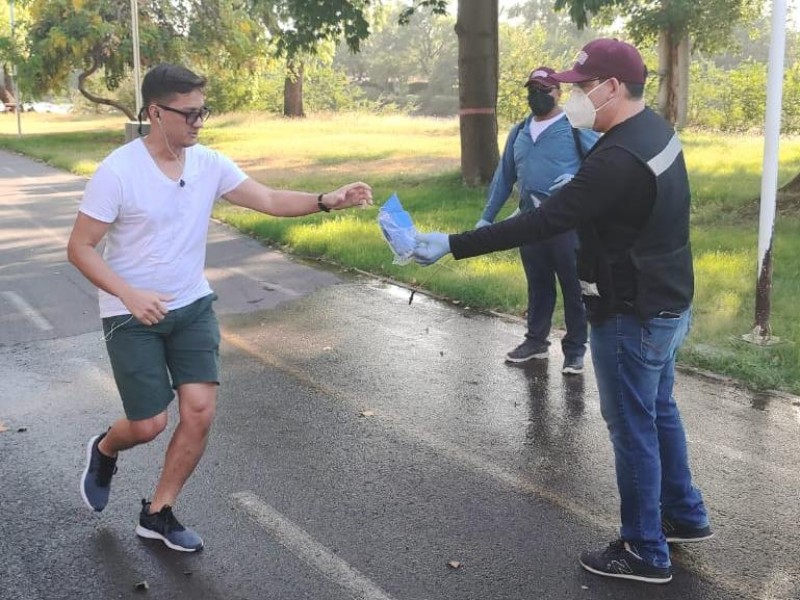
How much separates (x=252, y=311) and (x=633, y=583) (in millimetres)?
5778

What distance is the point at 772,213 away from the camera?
23.3 feet

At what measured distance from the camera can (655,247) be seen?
3.50m

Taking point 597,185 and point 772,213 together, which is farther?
point 772,213

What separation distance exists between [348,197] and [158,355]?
3.59ft

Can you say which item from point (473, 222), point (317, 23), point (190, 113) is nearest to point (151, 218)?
point (190, 113)

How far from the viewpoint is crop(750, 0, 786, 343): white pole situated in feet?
22.6

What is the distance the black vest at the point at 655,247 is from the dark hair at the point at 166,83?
5.54 feet

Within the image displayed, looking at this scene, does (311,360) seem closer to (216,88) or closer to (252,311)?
(252,311)

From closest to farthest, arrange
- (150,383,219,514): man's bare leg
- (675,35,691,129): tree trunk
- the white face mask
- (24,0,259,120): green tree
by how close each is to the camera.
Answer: the white face mask, (150,383,219,514): man's bare leg, (24,0,259,120): green tree, (675,35,691,129): tree trunk

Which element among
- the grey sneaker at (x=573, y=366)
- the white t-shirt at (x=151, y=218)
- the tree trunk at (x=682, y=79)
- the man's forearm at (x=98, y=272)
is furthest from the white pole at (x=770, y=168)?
the tree trunk at (x=682, y=79)

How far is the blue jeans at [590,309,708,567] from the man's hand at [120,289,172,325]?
68.0 inches

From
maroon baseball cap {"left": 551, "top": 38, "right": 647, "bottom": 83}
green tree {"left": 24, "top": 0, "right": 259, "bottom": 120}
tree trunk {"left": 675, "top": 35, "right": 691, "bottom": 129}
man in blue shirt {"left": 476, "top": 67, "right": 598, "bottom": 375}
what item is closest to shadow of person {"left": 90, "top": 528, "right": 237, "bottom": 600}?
maroon baseball cap {"left": 551, "top": 38, "right": 647, "bottom": 83}

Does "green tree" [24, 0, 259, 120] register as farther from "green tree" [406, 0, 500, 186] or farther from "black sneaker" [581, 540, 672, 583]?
"black sneaker" [581, 540, 672, 583]

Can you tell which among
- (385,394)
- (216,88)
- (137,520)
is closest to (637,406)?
(137,520)
